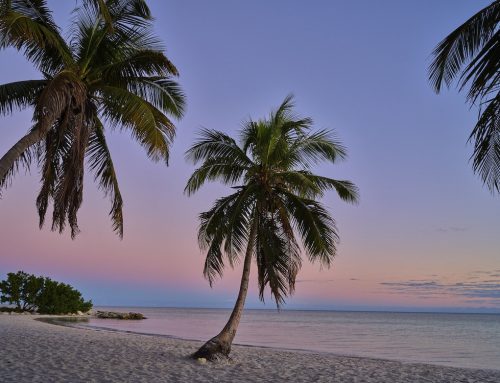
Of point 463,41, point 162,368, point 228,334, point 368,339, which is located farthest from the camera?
point 368,339

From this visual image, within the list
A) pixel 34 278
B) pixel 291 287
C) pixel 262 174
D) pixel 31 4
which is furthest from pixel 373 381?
pixel 34 278

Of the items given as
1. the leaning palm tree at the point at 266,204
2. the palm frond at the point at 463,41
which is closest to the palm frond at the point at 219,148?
the leaning palm tree at the point at 266,204

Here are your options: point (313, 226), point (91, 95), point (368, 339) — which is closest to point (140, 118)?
point (91, 95)

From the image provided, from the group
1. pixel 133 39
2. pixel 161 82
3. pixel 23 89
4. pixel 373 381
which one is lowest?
pixel 373 381

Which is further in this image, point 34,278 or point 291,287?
point 34,278

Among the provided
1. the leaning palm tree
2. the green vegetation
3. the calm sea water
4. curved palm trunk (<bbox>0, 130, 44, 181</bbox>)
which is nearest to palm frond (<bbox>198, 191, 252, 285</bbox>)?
the leaning palm tree

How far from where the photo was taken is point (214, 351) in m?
11.9

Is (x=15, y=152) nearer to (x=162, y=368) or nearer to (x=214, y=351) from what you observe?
(x=162, y=368)

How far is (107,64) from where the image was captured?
10.9 m

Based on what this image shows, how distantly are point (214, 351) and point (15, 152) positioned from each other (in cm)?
650

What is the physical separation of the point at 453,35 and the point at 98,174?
8.16m

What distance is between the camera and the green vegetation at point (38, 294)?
1638 inches

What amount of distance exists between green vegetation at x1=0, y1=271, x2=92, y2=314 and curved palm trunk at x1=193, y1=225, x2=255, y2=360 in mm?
34752

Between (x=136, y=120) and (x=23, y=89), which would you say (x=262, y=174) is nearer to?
(x=136, y=120)
